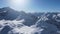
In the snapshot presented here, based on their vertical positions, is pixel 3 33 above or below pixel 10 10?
below

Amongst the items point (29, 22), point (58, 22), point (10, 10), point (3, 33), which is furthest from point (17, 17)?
point (3, 33)

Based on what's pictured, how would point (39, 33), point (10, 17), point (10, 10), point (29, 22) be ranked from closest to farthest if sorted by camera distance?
point (39, 33) < point (29, 22) < point (10, 17) < point (10, 10)

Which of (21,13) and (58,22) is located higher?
(21,13)

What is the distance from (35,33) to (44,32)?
596 cm

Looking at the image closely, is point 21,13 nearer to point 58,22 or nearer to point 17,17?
point 17,17

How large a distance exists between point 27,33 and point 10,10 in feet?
326

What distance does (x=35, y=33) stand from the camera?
6738 centimetres

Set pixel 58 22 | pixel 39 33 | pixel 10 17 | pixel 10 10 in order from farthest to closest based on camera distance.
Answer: pixel 10 10
pixel 10 17
pixel 58 22
pixel 39 33

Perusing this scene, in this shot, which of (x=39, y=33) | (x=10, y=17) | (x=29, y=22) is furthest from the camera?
(x=10, y=17)

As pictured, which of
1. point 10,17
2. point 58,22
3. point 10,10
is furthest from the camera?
point 10,10

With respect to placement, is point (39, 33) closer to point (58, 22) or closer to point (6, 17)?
point (58, 22)

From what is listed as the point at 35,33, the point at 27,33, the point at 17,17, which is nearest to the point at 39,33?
the point at 35,33

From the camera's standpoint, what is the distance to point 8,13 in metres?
160

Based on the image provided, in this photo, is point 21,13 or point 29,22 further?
point 21,13
